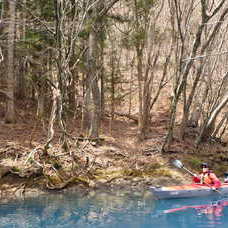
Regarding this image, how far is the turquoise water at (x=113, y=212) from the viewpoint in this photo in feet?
35.4

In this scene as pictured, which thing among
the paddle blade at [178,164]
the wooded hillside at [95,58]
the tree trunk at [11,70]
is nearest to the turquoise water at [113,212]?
the paddle blade at [178,164]

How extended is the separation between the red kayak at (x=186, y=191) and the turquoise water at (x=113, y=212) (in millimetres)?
162

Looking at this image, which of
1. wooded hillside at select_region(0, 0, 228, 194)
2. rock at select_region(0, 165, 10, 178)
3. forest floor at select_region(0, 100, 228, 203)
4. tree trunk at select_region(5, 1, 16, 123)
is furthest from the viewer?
tree trunk at select_region(5, 1, 16, 123)

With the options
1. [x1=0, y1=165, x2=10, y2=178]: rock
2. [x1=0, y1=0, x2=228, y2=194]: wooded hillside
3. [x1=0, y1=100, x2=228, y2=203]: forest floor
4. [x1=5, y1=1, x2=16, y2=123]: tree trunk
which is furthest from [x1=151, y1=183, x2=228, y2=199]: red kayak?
[x1=5, y1=1, x2=16, y2=123]: tree trunk

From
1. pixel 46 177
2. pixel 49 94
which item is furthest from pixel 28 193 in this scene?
pixel 49 94

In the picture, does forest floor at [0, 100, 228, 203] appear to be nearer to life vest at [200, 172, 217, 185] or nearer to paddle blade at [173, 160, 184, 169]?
paddle blade at [173, 160, 184, 169]

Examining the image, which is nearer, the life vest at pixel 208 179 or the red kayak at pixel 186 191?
the red kayak at pixel 186 191

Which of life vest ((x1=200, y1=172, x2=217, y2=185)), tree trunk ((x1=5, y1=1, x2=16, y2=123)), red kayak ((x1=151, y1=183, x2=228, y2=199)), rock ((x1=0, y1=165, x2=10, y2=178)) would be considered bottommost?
red kayak ((x1=151, y1=183, x2=228, y2=199))

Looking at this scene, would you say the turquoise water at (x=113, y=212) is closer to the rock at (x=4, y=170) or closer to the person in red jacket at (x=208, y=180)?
the person in red jacket at (x=208, y=180)

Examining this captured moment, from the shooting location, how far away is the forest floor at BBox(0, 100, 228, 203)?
13.4 m

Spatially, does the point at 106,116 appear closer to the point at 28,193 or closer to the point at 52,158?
the point at 52,158

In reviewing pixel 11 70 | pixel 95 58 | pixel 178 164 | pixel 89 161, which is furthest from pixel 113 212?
pixel 11 70

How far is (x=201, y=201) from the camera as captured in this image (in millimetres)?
13359

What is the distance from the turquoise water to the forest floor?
32.0 inches
